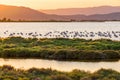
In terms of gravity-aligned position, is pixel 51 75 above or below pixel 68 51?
above

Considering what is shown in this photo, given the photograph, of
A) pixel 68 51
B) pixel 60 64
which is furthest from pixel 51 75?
pixel 68 51

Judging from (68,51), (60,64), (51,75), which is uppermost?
(51,75)

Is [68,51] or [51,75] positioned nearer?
[51,75]

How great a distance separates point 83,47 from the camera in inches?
1917

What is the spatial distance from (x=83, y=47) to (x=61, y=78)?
22048 millimetres

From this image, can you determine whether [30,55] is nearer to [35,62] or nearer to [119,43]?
[35,62]

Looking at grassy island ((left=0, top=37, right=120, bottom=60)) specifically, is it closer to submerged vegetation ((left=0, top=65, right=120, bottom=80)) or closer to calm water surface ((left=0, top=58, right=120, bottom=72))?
calm water surface ((left=0, top=58, right=120, bottom=72))

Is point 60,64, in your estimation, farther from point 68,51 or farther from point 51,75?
point 51,75

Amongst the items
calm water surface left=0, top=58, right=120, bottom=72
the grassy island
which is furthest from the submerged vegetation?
the grassy island

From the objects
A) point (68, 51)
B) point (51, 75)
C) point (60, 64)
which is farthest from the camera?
point (68, 51)

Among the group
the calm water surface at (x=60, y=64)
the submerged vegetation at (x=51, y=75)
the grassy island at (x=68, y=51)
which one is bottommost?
the grassy island at (x=68, y=51)

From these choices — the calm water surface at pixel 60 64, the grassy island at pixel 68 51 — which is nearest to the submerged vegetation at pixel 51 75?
the calm water surface at pixel 60 64

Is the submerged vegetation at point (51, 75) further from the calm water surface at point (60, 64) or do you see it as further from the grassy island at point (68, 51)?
the grassy island at point (68, 51)

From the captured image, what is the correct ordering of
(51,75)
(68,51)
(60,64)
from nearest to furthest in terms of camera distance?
(51,75) < (60,64) < (68,51)
